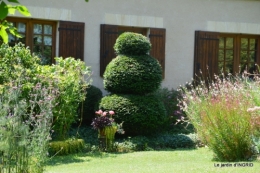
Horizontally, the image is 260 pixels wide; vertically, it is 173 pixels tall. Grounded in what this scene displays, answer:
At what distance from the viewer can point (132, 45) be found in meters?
11.3

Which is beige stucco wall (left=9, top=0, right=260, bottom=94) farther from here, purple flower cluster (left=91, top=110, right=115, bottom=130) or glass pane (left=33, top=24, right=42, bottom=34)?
purple flower cluster (left=91, top=110, right=115, bottom=130)

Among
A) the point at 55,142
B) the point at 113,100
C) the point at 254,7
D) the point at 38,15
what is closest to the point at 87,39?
the point at 38,15

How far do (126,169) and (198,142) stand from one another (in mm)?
4089

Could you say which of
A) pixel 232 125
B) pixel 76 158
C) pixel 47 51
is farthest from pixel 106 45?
pixel 232 125

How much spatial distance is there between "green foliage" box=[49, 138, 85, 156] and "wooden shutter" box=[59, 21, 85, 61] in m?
2.53

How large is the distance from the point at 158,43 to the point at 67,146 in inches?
166

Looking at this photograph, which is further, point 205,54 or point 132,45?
point 205,54

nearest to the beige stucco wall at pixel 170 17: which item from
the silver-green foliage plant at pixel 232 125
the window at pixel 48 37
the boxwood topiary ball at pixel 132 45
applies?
the window at pixel 48 37

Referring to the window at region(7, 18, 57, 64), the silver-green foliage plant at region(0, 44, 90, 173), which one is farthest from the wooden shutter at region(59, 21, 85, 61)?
the silver-green foliage plant at region(0, 44, 90, 173)

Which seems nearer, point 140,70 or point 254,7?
point 140,70

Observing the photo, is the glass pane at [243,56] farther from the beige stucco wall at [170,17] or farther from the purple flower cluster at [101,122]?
the purple flower cluster at [101,122]

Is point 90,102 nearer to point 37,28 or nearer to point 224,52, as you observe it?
point 37,28

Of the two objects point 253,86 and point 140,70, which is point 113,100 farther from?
point 253,86

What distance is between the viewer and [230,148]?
26.4ft
